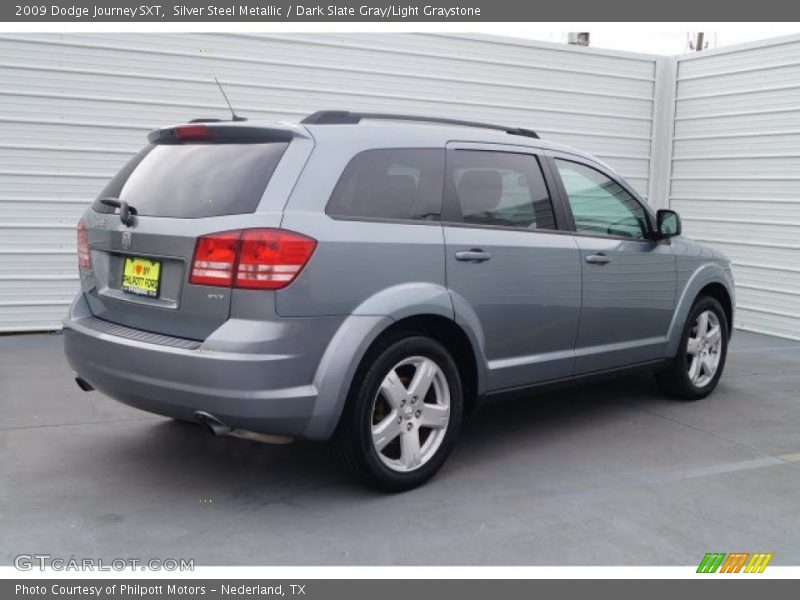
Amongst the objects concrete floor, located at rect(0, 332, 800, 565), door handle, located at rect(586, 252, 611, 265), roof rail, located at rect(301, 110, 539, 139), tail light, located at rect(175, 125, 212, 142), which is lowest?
concrete floor, located at rect(0, 332, 800, 565)

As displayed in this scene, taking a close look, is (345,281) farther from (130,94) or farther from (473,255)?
(130,94)

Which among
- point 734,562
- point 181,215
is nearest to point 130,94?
point 181,215

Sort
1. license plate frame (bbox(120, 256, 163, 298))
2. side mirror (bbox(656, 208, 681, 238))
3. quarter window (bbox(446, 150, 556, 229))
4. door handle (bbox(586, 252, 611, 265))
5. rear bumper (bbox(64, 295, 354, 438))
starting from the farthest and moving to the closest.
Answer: side mirror (bbox(656, 208, 681, 238)) → door handle (bbox(586, 252, 611, 265)) → quarter window (bbox(446, 150, 556, 229)) → license plate frame (bbox(120, 256, 163, 298)) → rear bumper (bbox(64, 295, 354, 438))

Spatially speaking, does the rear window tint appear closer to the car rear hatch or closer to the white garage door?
the car rear hatch

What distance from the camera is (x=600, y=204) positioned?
510 cm

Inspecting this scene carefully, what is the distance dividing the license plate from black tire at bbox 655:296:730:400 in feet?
11.7

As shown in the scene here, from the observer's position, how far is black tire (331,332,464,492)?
3.71 m

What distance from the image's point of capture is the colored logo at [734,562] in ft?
10.8

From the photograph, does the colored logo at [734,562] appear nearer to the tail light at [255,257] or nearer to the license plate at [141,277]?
the tail light at [255,257]

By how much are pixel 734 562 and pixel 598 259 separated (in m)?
2.03

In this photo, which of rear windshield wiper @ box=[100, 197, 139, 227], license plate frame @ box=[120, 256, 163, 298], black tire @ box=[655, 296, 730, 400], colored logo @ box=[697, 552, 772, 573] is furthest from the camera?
black tire @ box=[655, 296, 730, 400]

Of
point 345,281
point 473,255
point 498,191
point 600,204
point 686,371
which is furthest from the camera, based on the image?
point 686,371

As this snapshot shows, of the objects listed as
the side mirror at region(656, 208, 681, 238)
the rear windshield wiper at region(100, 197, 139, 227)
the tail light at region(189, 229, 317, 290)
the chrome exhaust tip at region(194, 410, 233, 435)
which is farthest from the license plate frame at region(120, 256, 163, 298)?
the side mirror at region(656, 208, 681, 238)
